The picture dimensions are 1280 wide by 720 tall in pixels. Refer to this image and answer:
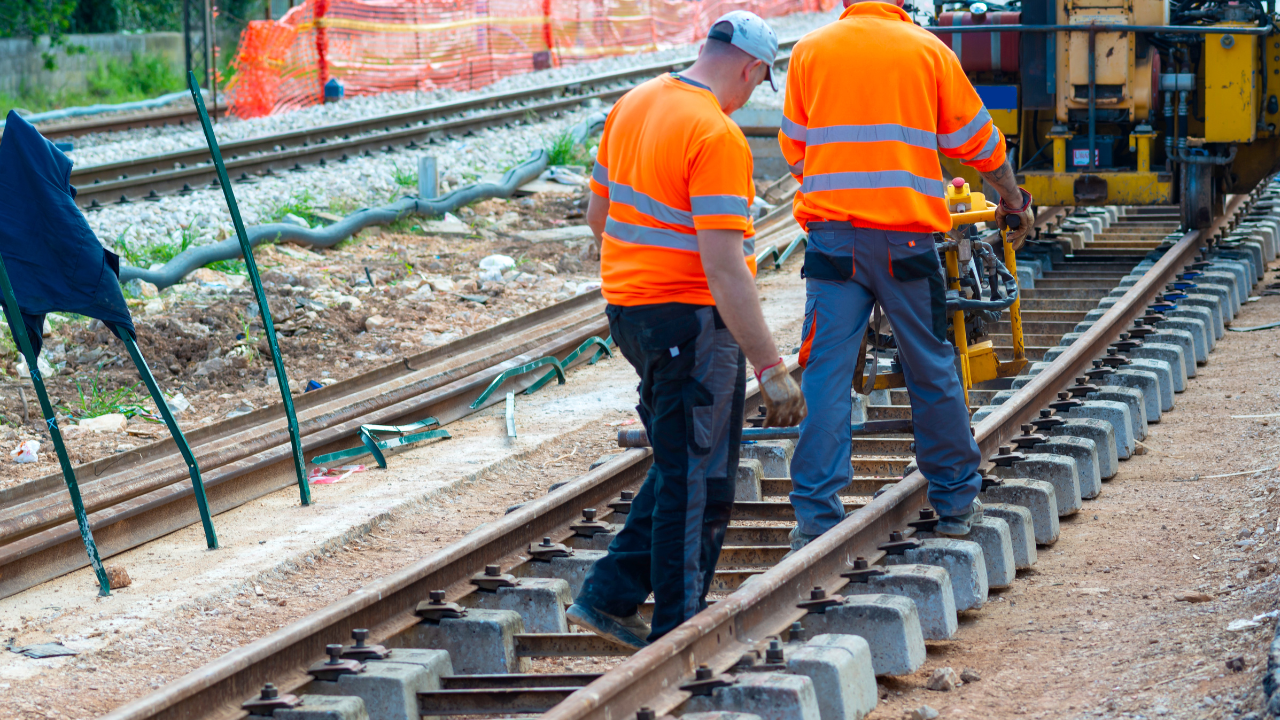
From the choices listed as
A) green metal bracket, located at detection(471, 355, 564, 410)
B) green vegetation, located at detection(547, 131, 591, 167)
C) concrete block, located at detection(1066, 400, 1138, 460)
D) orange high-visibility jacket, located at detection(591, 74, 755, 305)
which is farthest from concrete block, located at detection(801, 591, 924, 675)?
green vegetation, located at detection(547, 131, 591, 167)

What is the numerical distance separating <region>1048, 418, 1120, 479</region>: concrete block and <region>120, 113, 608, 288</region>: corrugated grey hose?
22.4 ft

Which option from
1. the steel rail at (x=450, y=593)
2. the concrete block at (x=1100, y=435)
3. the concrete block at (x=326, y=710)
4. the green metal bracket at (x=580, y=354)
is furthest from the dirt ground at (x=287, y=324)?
the concrete block at (x=1100, y=435)

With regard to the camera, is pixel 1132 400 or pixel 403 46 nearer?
pixel 1132 400

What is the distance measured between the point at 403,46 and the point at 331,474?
19442 millimetres

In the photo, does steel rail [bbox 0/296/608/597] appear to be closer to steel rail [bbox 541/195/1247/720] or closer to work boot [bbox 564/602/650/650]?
work boot [bbox 564/602/650/650]

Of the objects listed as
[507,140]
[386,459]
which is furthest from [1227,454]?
[507,140]

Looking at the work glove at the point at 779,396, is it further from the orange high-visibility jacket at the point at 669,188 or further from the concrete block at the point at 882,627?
the concrete block at the point at 882,627

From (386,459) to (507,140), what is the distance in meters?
10.5

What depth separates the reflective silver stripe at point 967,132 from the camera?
480 cm

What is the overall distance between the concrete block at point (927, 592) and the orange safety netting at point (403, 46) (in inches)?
825

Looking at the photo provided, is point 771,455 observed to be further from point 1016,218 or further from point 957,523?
point 1016,218

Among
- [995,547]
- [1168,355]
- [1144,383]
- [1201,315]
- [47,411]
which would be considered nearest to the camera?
[995,547]

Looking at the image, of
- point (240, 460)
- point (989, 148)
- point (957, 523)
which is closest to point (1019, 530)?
point (957, 523)

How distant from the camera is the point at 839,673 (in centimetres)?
Result: 377
